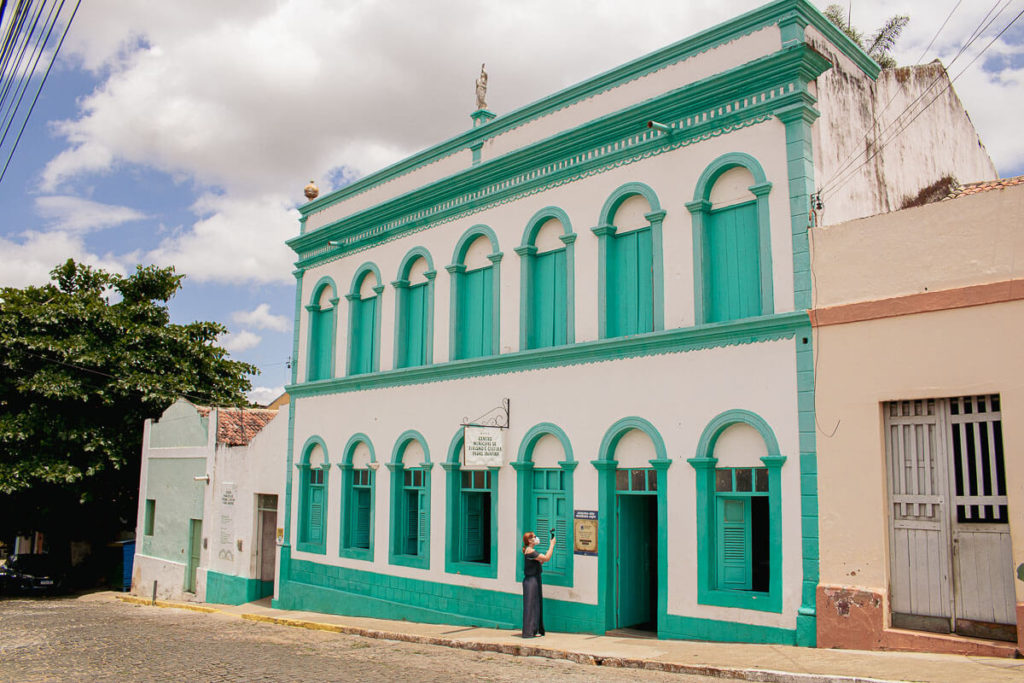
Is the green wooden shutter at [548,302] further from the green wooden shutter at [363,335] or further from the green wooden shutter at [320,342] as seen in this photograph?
the green wooden shutter at [320,342]

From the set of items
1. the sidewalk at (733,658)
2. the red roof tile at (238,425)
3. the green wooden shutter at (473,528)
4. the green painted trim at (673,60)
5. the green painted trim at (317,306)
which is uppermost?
the green painted trim at (673,60)

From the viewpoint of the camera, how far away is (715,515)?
37.8 ft

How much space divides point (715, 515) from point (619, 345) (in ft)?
9.10

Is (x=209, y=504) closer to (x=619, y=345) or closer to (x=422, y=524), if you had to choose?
(x=422, y=524)

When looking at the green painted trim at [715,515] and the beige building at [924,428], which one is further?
the green painted trim at [715,515]

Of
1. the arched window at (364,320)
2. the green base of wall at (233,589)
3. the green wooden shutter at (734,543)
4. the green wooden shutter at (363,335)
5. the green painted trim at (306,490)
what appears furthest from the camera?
the green base of wall at (233,589)

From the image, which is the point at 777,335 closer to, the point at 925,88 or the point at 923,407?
the point at 923,407

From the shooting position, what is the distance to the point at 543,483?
45.7 ft

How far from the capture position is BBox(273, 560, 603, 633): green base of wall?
43.1ft

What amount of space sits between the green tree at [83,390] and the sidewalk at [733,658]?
1437 cm

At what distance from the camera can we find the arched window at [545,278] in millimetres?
14078

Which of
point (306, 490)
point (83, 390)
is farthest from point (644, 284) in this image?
point (83, 390)

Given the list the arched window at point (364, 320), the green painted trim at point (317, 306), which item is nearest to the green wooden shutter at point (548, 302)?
the arched window at point (364, 320)

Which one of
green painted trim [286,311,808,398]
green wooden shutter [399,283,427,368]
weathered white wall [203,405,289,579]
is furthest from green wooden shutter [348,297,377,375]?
weathered white wall [203,405,289,579]
